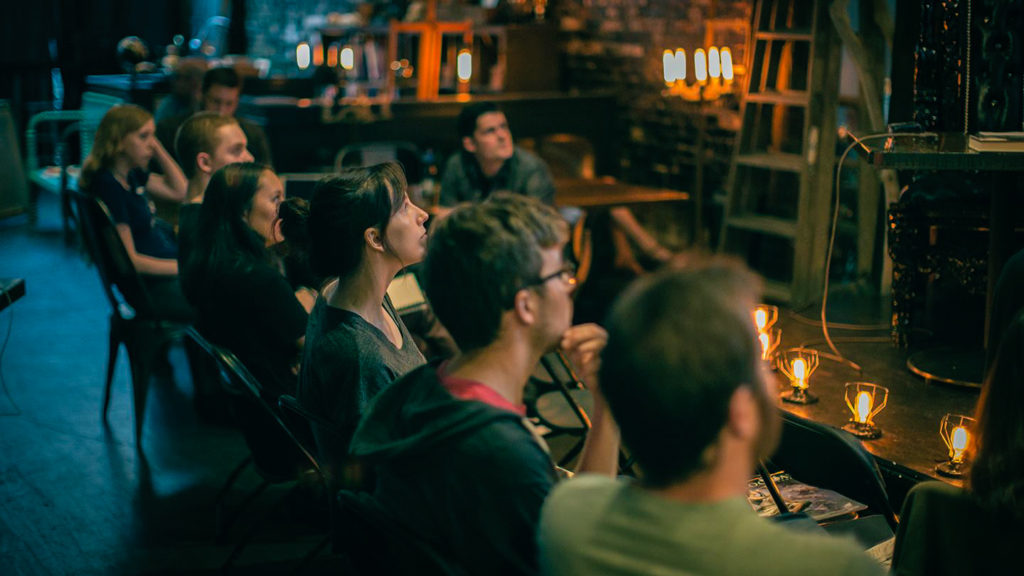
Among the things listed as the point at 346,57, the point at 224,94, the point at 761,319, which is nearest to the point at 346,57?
the point at 346,57

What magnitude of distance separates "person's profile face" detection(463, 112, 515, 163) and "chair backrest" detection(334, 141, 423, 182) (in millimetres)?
1812

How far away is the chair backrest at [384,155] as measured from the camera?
693cm

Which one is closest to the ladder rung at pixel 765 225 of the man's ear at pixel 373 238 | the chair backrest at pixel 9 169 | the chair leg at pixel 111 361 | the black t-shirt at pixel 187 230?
the black t-shirt at pixel 187 230

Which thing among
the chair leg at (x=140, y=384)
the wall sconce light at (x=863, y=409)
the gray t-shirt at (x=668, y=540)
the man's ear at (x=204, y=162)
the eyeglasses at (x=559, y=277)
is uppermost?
the man's ear at (x=204, y=162)

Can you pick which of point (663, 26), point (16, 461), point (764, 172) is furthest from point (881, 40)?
point (16, 461)

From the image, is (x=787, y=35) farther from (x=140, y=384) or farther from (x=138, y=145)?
(x=140, y=384)

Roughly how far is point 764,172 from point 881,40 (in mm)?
990

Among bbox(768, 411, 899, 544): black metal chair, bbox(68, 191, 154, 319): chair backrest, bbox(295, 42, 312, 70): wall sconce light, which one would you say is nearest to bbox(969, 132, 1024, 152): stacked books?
bbox(768, 411, 899, 544): black metal chair

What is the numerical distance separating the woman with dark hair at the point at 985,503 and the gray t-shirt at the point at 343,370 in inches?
42.1

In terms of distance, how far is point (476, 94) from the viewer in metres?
8.12

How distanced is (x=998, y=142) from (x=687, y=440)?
90.7 inches

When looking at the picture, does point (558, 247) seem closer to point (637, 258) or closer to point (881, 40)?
point (881, 40)

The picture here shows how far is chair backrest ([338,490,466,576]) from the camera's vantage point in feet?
4.74

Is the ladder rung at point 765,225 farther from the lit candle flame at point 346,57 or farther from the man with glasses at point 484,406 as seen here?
the lit candle flame at point 346,57
